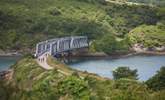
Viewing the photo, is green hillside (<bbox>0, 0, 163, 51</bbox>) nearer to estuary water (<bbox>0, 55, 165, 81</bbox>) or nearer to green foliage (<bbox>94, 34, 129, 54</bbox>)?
green foliage (<bbox>94, 34, 129, 54</bbox>)

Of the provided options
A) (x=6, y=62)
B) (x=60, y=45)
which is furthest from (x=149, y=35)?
(x=6, y=62)

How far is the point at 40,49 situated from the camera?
12150 centimetres

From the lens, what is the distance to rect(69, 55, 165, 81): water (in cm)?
11325

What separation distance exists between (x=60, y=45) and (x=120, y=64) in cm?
1673

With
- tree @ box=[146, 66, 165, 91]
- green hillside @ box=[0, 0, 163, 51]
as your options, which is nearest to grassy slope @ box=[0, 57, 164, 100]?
tree @ box=[146, 66, 165, 91]

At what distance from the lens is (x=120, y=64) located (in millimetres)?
123875

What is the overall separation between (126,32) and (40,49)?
139 ft

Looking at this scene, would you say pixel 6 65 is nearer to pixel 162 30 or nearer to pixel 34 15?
pixel 34 15

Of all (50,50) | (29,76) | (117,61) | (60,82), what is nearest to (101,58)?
(117,61)

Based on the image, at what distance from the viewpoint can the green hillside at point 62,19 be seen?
143125 millimetres

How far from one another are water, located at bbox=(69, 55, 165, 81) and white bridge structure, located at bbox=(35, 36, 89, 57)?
4477mm

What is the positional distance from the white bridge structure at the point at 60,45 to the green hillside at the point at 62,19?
206 inches

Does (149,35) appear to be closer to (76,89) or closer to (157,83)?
(157,83)

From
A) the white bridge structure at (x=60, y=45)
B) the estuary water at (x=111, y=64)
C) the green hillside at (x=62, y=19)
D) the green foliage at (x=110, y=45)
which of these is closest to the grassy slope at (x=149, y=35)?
the green hillside at (x=62, y=19)
